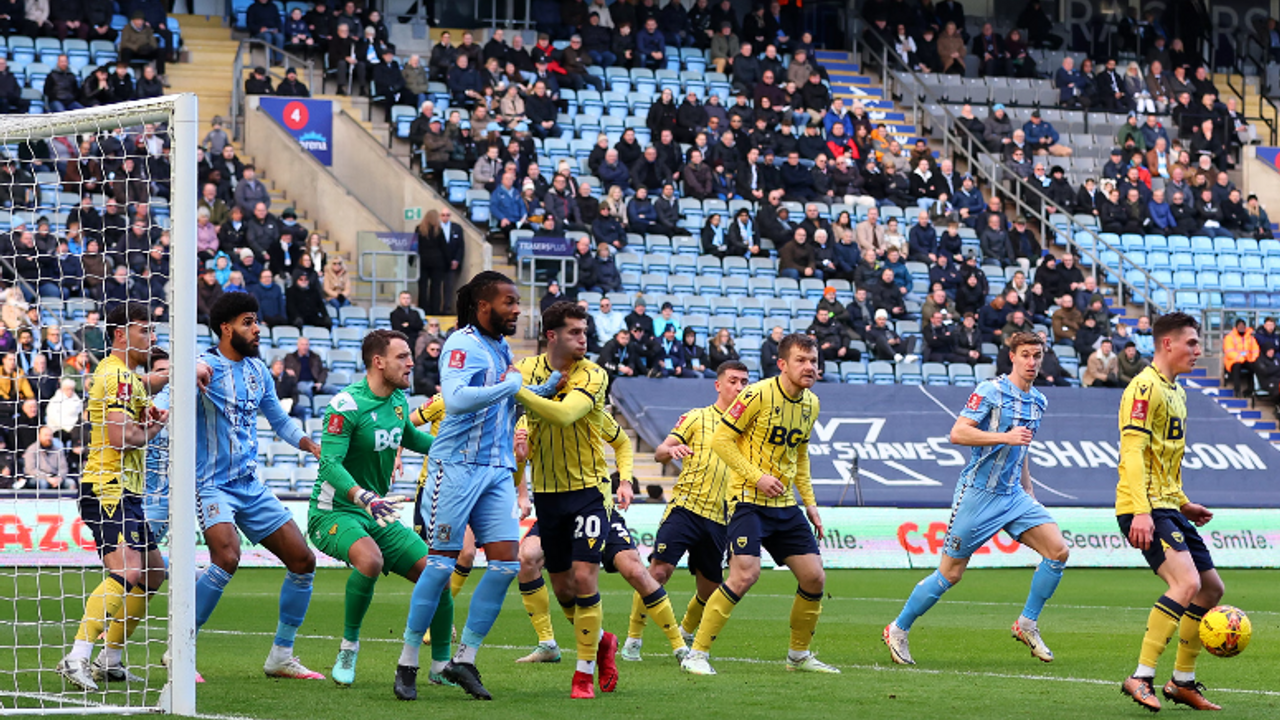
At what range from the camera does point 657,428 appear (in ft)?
84.9

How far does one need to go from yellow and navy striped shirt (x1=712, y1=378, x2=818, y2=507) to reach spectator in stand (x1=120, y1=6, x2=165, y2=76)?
20.9 metres

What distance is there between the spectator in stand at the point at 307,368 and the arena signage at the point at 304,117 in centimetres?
679

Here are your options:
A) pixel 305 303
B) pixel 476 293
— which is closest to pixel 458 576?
pixel 476 293

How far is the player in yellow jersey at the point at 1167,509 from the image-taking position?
961 cm

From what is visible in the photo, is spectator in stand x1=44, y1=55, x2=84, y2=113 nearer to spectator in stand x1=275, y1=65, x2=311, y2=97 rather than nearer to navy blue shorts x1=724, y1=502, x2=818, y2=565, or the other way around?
spectator in stand x1=275, y1=65, x2=311, y2=97

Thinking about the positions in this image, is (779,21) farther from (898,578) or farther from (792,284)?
(898,578)

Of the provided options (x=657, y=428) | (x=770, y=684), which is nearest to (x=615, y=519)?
(x=770, y=684)

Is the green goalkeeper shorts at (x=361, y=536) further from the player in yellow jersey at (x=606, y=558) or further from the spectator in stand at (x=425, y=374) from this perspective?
the spectator in stand at (x=425, y=374)

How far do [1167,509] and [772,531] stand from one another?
2.62m

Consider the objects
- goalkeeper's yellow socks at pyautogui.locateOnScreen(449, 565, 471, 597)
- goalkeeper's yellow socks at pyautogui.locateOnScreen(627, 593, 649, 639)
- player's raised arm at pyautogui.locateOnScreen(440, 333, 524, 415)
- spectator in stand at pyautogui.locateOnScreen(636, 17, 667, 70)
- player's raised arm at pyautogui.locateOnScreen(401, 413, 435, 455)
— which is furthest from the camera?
spectator in stand at pyautogui.locateOnScreen(636, 17, 667, 70)

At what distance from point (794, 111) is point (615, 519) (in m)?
23.7

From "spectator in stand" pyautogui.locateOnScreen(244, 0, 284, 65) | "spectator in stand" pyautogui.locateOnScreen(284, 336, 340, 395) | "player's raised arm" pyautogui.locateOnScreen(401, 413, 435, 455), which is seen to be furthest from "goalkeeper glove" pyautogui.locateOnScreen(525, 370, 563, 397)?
"spectator in stand" pyautogui.locateOnScreen(244, 0, 284, 65)

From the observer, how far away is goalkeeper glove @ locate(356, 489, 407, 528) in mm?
9531

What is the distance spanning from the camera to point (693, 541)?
501 inches
